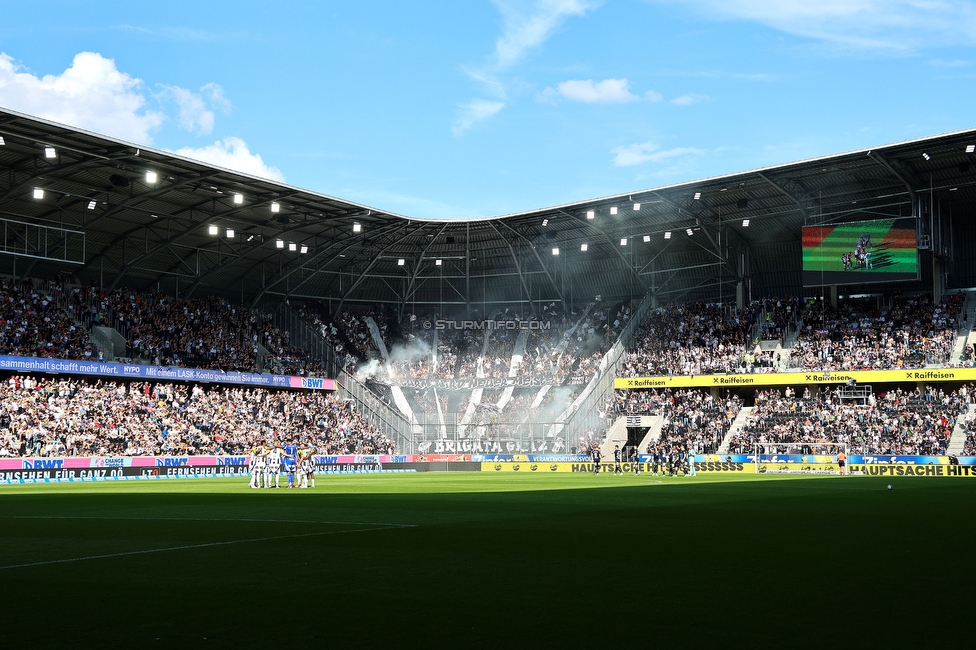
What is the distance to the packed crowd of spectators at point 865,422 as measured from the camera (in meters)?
50.8

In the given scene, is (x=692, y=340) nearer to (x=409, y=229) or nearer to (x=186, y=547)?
(x=409, y=229)

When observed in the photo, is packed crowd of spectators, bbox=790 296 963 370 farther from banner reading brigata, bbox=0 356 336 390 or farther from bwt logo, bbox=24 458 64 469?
bwt logo, bbox=24 458 64 469

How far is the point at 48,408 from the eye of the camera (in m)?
47.4

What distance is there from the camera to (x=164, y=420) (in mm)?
53219

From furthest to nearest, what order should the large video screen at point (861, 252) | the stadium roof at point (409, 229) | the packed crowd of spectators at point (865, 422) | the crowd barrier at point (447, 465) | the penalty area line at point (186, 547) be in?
the large video screen at point (861, 252) → the packed crowd of spectators at point (865, 422) → the stadium roof at point (409, 229) → the crowd barrier at point (447, 465) → the penalty area line at point (186, 547)

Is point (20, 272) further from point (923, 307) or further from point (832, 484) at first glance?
point (923, 307)

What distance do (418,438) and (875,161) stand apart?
35523 millimetres

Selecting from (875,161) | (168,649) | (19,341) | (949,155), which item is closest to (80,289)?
(19,341)

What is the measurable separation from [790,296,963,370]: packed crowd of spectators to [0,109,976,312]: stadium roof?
19.1 ft

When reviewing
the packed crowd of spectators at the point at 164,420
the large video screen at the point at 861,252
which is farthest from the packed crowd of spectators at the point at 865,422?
the packed crowd of spectators at the point at 164,420

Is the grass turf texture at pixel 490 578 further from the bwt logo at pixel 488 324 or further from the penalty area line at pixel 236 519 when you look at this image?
the bwt logo at pixel 488 324

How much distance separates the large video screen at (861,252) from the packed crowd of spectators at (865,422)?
Result: 7.21 m

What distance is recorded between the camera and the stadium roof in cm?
4750

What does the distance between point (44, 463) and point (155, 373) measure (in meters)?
13.8
